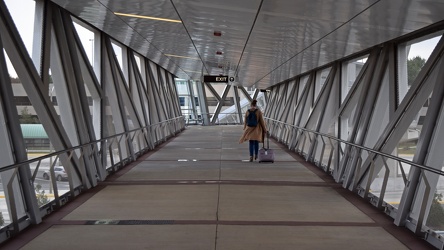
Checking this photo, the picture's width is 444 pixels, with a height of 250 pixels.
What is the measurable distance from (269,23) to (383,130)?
10.3 ft

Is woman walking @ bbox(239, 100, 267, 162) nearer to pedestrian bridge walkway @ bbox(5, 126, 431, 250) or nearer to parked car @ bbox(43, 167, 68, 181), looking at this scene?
pedestrian bridge walkway @ bbox(5, 126, 431, 250)

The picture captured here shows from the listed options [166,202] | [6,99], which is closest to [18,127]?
[6,99]

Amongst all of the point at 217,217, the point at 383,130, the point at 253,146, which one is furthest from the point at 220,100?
the point at 217,217

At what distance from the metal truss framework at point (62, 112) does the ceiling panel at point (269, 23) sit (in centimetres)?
54

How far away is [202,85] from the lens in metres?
37.8

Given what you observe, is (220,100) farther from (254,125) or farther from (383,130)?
(383,130)

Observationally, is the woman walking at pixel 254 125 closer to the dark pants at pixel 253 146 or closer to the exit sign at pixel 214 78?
the dark pants at pixel 253 146

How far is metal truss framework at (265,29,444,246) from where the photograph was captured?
18.7ft

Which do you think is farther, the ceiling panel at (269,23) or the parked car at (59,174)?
the parked car at (59,174)

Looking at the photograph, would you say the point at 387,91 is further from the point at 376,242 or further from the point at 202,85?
the point at 202,85

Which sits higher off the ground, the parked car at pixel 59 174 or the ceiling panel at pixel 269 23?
the ceiling panel at pixel 269 23

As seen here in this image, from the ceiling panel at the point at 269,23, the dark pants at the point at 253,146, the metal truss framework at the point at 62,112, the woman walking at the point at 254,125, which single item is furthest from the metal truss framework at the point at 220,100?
the ceiling panel at the point at 269,23

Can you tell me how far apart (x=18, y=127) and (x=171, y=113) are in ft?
64.5

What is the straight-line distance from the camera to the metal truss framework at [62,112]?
563 cm
